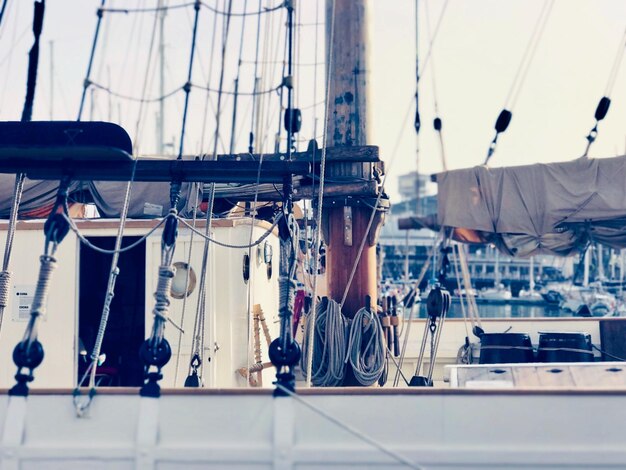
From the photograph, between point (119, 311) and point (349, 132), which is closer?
point (349, 132)

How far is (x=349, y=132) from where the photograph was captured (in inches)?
285

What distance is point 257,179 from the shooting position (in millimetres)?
4938

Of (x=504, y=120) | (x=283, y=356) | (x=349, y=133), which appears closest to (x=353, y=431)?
(x=283, y=356)

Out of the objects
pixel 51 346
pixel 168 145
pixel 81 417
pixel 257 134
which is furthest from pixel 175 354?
pixel 168 145

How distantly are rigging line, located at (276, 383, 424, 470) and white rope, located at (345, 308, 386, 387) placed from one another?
2.32 meters

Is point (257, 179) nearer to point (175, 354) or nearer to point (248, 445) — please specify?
point (248, 445)

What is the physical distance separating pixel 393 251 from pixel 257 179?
210ft

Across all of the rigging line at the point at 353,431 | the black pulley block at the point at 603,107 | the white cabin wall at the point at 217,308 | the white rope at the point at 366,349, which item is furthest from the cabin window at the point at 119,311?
the black pulley block at the point at 603,107

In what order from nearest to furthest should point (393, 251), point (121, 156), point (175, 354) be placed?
point (121, 156)
point (175, 354)
point (393, 251)

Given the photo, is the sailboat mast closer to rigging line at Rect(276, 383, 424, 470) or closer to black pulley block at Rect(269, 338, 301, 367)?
black pulley block at Rect(269, 338, 301, 367)

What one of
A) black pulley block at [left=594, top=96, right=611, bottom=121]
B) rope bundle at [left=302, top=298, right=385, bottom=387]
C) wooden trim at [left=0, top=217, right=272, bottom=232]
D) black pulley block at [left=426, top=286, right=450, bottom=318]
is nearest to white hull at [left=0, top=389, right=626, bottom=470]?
rope bundle at [left=302, top=298, right=385, bottom=387]

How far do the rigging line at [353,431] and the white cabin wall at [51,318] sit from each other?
4.20m

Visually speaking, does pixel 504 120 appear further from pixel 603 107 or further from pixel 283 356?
pixel 283 356

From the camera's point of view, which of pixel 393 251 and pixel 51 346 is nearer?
pixel 51 346
